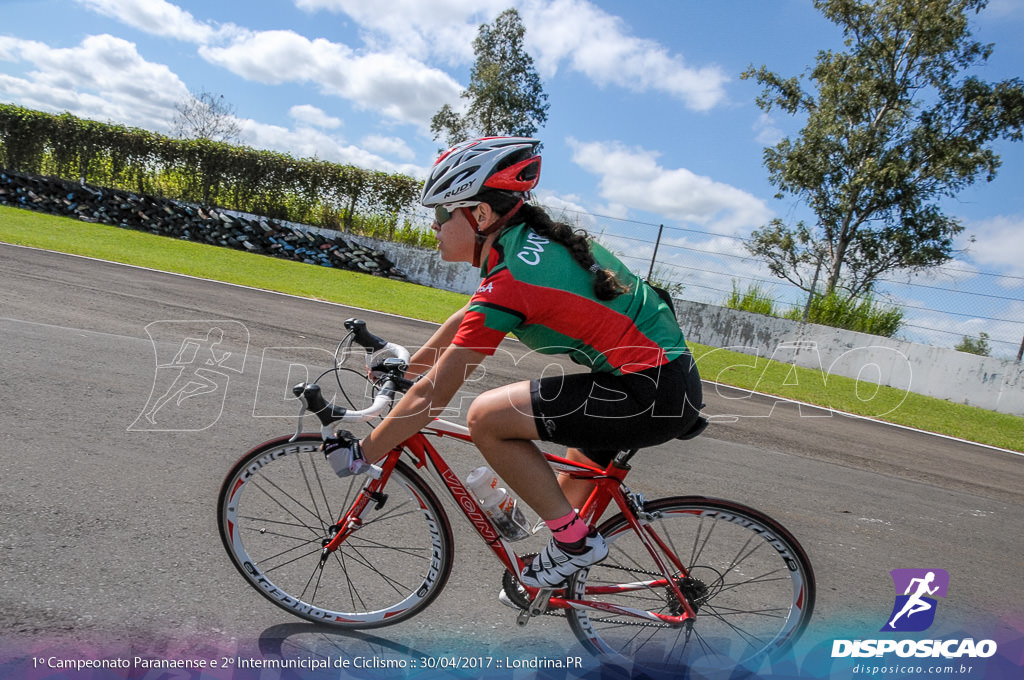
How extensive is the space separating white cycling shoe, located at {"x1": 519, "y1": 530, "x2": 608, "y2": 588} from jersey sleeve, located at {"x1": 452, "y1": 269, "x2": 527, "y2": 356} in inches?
33.5

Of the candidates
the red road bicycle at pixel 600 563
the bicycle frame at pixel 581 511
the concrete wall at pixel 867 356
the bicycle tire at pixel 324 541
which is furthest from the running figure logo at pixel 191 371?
the concrete wall at pixel 867 356

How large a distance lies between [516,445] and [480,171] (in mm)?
1010

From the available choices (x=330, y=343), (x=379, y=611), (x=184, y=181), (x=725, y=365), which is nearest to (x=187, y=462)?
(x=379, y=611)

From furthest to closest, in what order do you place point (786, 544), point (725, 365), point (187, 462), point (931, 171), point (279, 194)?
1. point (279, 194)
2. point (931, 171)
3. point (725, 365)
4. point (187, 462)
5. point (786, 544)

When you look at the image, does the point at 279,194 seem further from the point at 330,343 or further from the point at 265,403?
the point at 265,403

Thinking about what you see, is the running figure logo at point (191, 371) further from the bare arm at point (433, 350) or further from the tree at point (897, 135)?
the tree at point (897, 135)

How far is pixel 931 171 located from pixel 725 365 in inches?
470

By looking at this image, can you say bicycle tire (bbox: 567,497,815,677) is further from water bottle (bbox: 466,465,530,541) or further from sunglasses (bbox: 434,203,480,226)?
sunglasses (bbox: 434,203,480,226)

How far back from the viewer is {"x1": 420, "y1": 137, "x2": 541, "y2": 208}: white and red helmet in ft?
7.73

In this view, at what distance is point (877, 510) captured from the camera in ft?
16.5

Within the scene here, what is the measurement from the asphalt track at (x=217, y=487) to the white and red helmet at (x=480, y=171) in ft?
6.01

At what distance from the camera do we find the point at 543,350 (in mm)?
2361

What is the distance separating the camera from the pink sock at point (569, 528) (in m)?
2.34

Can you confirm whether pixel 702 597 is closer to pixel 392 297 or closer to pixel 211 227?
pixel 392 297
